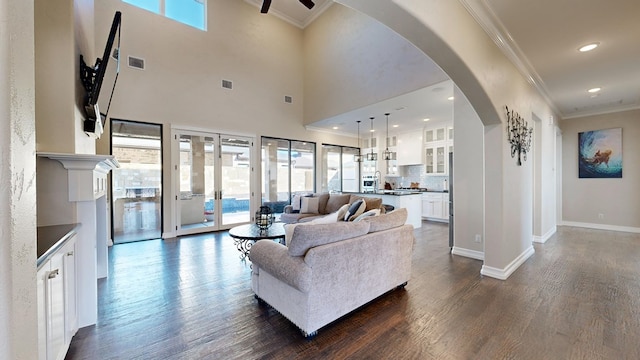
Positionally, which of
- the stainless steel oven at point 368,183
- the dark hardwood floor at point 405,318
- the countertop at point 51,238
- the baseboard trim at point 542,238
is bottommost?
the dark hardwood floor at point 405,318

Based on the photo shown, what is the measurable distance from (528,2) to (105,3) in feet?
21.9

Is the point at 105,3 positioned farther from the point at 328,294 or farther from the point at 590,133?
the point at 590,133

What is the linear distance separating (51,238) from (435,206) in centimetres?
752

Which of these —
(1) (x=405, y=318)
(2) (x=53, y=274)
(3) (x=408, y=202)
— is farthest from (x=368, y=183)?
(2) (x=53, y=274)

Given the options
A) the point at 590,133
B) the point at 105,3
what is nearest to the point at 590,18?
the point at 590,133

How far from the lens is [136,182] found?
5258 millimetres

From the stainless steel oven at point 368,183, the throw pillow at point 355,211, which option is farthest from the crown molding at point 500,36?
the stainless steel oven at point 368,183

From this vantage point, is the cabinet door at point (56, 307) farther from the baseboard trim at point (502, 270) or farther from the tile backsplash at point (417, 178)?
the tile backsplash at point (417, 178)

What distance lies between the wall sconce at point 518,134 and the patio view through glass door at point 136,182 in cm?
627

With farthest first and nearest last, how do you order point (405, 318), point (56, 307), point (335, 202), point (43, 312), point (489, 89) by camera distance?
point (335, 202), point (489, 89), point (405, 318), point (56, 307), point (43, 312)

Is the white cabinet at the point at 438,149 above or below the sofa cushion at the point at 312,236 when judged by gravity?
above

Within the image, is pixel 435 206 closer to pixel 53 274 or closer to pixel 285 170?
pixel 285 170

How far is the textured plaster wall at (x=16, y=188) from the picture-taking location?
0.65m

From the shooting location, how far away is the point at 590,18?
2.64m
